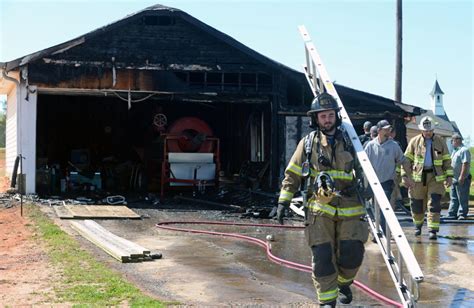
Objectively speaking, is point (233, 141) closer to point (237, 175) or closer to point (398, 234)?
point (237, 175)

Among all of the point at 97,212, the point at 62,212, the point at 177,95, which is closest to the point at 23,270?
the point at 97,212

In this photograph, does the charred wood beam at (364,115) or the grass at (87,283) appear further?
the charred wood beam at (364,115)

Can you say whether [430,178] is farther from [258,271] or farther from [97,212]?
[97,212]

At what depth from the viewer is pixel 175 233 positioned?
10258mm

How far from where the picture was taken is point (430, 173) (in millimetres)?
9305

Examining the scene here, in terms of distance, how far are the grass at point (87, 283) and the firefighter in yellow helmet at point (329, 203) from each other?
1340mm

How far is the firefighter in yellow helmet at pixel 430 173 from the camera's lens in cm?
920

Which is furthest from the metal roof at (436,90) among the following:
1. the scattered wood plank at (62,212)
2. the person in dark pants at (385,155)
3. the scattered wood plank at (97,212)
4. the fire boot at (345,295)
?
the fire boot at (345,295)

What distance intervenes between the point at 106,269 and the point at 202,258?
142cm

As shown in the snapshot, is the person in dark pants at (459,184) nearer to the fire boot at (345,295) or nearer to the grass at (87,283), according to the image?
the grass at (87,283)

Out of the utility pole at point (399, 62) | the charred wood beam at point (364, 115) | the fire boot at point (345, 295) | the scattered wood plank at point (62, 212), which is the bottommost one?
the scattered wood plank at point (62, 212)

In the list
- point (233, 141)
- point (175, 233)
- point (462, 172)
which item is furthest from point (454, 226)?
point (233, 141)

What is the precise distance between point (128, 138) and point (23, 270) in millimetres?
18777

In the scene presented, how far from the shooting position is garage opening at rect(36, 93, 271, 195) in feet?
63.1
